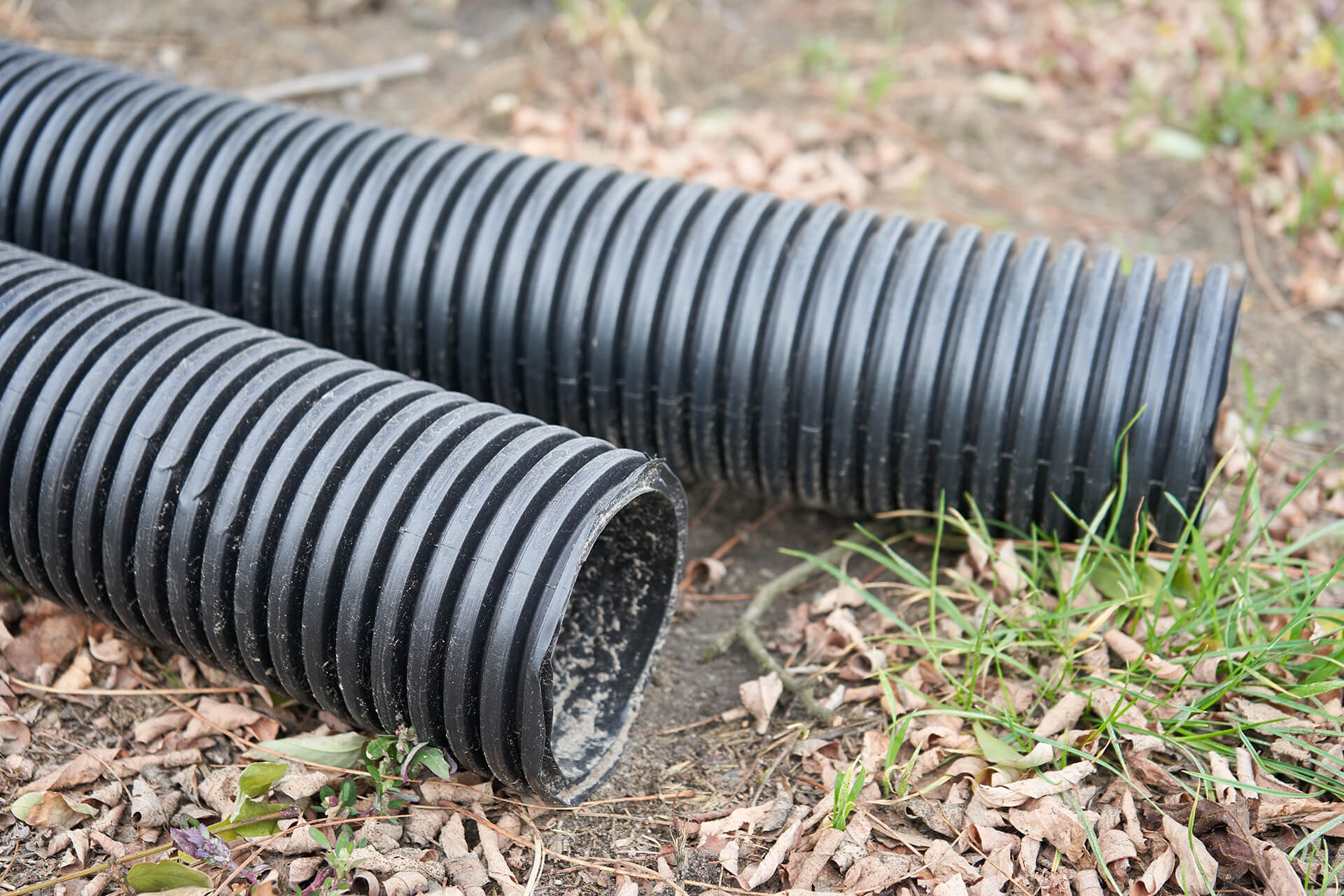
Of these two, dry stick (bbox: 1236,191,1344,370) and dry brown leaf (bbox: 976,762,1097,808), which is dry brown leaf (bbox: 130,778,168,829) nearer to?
dry brown leaf (bbox: 976,762,1097,808)

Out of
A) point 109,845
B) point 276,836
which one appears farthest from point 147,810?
point 276,836

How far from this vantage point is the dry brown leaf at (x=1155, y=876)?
212 centimetres

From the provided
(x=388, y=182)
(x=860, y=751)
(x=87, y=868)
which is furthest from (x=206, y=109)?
(x=860, y=751)

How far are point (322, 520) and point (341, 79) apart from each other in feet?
11.0

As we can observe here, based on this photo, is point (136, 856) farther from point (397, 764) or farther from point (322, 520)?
point (322, 520)

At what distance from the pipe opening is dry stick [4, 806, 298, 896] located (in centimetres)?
57

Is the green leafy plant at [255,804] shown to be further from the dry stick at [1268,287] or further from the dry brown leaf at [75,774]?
the dry stick at [1268,287]

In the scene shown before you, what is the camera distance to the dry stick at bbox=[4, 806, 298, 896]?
209 centimetres

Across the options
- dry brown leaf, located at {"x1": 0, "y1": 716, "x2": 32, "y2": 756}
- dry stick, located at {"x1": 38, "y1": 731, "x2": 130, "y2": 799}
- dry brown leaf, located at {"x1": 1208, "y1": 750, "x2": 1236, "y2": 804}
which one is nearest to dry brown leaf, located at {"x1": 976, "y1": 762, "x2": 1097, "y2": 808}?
dry brown leaf, located at {"x1": 1208, "y1": 750, "x2": 1236, "y2": 804}

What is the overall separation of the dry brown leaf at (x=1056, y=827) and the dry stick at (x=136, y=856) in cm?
149

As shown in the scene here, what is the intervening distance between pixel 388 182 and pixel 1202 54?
435cm

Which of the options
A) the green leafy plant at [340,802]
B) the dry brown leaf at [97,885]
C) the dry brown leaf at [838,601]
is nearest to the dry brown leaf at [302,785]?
the green leafy plant at [340,802]

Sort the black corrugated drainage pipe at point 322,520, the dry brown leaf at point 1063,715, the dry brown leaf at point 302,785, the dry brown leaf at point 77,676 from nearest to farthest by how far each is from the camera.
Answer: the black corrugated drainage pipe at point 322,520, the dry brown leaf at point 302,785, the dry brown leaf at point 1063,715, the dry brown leaf at point 77,676

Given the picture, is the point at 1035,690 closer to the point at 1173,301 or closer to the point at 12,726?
the point at 1173,301
